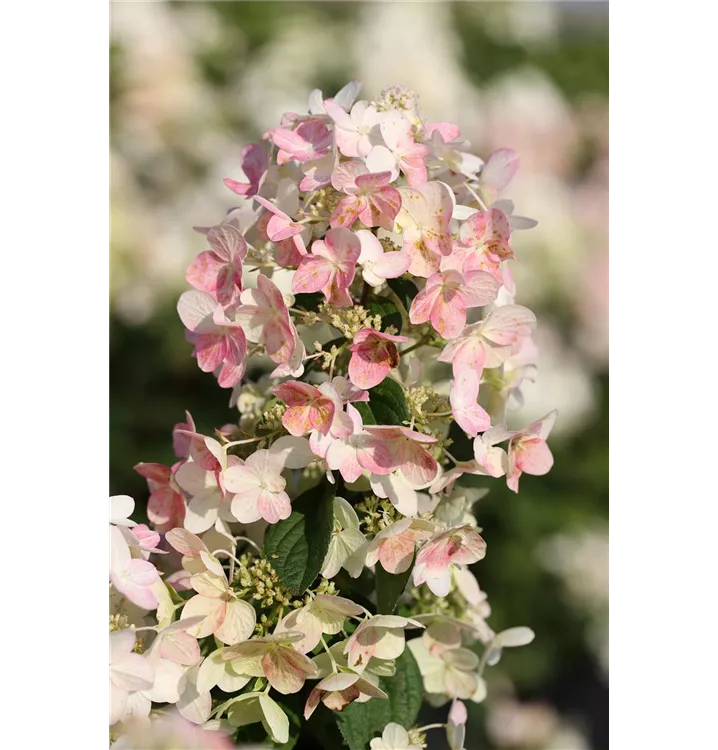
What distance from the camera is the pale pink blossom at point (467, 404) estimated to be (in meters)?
0.86

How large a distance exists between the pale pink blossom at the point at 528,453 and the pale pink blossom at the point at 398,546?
104 mm

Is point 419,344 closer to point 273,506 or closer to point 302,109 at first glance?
point 273,506

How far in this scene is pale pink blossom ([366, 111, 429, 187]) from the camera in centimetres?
88

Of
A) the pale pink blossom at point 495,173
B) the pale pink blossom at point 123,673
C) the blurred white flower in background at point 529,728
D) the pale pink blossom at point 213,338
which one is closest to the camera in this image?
the pale pink blossom at point 123,673

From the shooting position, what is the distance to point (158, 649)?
83 cm

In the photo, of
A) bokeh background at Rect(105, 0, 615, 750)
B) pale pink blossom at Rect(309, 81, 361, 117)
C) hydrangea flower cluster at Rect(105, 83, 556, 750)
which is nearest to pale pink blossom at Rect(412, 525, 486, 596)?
hydrangea flower cluster at Rect(105, 83, 556, 750)

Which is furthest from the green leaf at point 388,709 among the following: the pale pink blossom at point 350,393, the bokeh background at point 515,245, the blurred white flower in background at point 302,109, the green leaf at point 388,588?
the blurred white flower in background at point 302,109

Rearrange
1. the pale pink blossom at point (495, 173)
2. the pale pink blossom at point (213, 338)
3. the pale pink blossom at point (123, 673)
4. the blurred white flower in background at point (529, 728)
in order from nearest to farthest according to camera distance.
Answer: the pale pink blossom at point (123, 673) < the pale pink blossom at point (213, 338) < the pale pink blossom at point (495, 173) < the blurred white flower in background at point (529, 728)

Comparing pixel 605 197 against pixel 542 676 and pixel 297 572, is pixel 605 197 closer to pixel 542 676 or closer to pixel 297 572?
pixel 542 676

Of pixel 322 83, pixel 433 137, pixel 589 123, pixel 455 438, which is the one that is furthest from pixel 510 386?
pixel 589 123

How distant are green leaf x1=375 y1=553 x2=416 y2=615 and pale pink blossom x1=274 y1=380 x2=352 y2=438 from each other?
0.54 ft

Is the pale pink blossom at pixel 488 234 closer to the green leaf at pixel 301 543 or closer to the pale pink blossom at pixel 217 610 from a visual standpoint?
the green leaf at pixel 301 543

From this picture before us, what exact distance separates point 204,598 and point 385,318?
0.33 m

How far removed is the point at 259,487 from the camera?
856 millimetres
